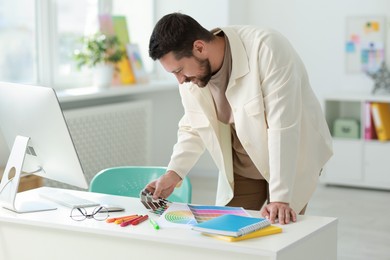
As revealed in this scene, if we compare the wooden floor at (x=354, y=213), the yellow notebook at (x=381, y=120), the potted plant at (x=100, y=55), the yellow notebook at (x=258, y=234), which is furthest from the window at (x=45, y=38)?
the yellow notebook at (x=258, y=234)

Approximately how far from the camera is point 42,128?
2707 mm

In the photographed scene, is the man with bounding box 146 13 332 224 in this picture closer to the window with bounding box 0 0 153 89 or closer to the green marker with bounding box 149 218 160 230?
the green marker with bounding box 149 218 160 230

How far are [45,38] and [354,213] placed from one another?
2.50 m

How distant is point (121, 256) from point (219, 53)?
0.84 metres

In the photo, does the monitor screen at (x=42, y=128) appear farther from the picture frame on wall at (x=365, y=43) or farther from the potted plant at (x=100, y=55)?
the picture frame on wall at (x=365, y=43)

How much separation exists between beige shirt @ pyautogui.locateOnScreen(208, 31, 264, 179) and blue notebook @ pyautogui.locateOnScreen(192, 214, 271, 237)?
1.83 feet

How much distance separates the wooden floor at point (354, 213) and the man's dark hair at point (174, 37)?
2.11 m

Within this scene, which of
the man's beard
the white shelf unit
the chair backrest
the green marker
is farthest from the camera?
the white shelf unit

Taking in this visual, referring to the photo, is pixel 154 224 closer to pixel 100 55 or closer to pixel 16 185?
pixel 16 185

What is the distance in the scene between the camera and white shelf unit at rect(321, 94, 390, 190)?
19.8ft

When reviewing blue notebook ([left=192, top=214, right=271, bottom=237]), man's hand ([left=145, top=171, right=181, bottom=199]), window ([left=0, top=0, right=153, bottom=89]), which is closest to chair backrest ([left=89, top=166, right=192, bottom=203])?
man's hand ([left=145, top=171, right=181, bottom=199])

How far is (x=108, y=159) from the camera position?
552 cm

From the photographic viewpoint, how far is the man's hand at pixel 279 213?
2525 millimetres

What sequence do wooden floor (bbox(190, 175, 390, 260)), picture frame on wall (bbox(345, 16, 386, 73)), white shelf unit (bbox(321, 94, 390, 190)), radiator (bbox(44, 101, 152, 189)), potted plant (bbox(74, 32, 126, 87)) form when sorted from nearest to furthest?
1. wooden floor (bbox(190, 175, 390, 260))
2. radiator (bbox(44, 101, 152, 189))
3. potted plant (bbox(74, 32, 126, 87))
4. white shelf unit (bbox(321, 94, 390, 190))
5. picture frame on wall (bbox(345, 16, 386, 73))
